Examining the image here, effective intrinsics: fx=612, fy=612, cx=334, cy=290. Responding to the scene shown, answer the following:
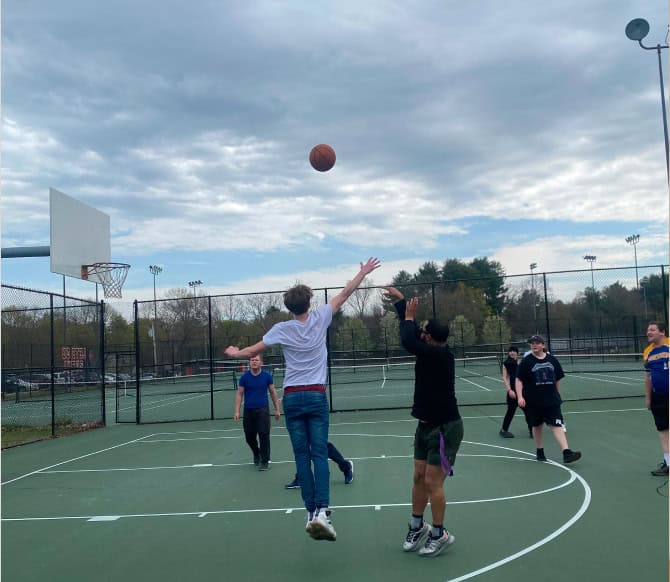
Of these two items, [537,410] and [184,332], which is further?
[184,332]

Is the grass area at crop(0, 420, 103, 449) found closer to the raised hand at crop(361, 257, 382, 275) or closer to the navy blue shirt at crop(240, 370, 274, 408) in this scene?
the navy blue shirt at crop(240, 370, 274, 408)

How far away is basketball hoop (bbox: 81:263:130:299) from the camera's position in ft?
47.5

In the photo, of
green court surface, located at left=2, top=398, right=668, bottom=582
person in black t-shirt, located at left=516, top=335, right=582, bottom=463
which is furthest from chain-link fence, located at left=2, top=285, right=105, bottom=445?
person in black t-shirt, located at left=516, top=335, right=582, bottom=463

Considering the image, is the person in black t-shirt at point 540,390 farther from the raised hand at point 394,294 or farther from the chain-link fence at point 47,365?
the chain-link fence at point 47,365

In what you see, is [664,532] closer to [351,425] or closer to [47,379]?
[351,425]

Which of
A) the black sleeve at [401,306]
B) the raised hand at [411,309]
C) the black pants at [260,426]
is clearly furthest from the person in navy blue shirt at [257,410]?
the raised hand at [411,309]

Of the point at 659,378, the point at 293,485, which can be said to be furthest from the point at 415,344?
the point at 659,378

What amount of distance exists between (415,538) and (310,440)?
3.95 ft

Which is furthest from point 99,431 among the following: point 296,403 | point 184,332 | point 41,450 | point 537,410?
point 184,332

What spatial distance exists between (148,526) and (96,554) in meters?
0.84

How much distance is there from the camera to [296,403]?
4703mm

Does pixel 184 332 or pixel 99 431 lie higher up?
pixel 184 332

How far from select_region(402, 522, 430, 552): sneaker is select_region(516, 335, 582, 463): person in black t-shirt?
3929 millimetres

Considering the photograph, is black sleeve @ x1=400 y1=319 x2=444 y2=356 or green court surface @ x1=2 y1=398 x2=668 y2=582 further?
black sleeve @ x1=400 y1=319 x2=444 y2=356
